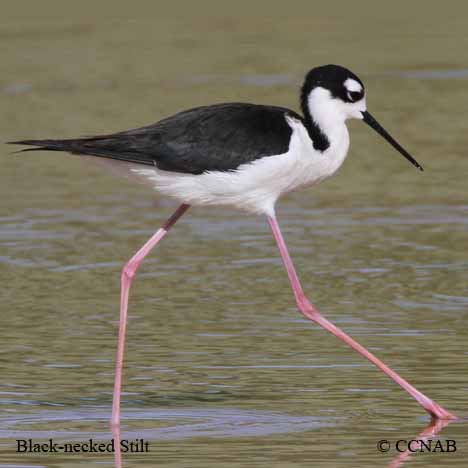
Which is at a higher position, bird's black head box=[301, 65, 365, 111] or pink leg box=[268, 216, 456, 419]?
bird's black head box=[301, 65, 365, 111]

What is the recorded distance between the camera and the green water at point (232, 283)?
7910 millimetres

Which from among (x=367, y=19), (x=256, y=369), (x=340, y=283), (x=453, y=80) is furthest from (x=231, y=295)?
(x=367, y=19)

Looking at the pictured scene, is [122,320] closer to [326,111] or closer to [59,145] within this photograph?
[59,145]

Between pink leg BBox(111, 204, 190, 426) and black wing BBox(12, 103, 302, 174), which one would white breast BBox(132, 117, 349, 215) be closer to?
black wing BBox(12, 103, 302, 174)

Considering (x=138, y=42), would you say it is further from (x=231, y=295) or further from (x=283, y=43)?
(x=231, y=295)

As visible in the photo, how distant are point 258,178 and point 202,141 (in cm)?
34

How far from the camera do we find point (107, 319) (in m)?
10.2

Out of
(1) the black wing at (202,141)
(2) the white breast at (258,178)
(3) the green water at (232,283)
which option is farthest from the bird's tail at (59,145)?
(3) the green water at (232,283)

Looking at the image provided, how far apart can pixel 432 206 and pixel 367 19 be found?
506 inches

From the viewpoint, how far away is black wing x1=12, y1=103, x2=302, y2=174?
8383 millimetres

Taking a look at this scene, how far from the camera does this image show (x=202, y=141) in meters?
8.52

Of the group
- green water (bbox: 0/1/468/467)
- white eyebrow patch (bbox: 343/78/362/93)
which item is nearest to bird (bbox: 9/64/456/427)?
white eyebrow patch (bbox: 343/78/362/93)

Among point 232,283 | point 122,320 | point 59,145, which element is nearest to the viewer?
point 59,145

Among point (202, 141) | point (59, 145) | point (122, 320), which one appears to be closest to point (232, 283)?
point (122, 320)
